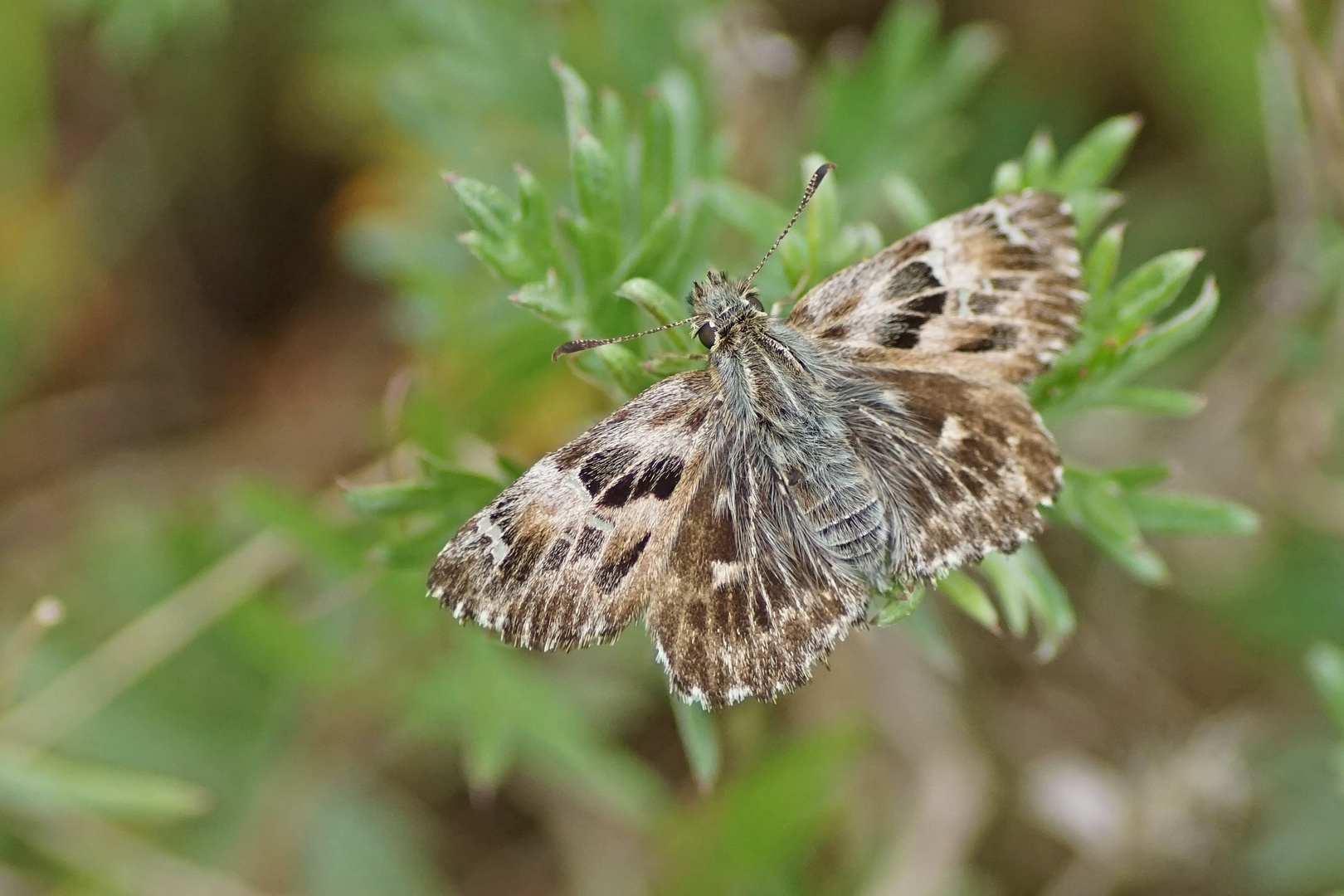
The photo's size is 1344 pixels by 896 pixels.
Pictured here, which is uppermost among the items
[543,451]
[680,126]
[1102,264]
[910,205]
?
[680,126]

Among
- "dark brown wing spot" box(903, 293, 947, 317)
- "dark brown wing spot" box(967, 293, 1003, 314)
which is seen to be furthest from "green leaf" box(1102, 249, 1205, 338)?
"dark brown wing spot" box(903, 293, 947, 317)

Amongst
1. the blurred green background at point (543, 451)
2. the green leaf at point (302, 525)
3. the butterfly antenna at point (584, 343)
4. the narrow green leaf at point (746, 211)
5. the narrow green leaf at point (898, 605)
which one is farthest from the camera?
the blurred green background at point (543, 451)

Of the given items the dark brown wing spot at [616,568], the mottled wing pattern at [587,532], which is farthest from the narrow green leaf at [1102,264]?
the dark brown wing spot at [616,568]

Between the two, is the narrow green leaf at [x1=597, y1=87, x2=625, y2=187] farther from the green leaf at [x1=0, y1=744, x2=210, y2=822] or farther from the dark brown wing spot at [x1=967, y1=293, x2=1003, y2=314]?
the green leaf at [x1=0, y1=744, x2=210, y2=822]

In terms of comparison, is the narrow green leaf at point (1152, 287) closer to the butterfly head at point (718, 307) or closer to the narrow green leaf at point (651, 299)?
the butterfly head at point (718, 307)

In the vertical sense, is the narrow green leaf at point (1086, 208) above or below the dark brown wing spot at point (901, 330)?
above

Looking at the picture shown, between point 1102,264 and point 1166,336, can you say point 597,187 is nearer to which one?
point 1102,264

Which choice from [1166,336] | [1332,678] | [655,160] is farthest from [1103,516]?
[655,160]
